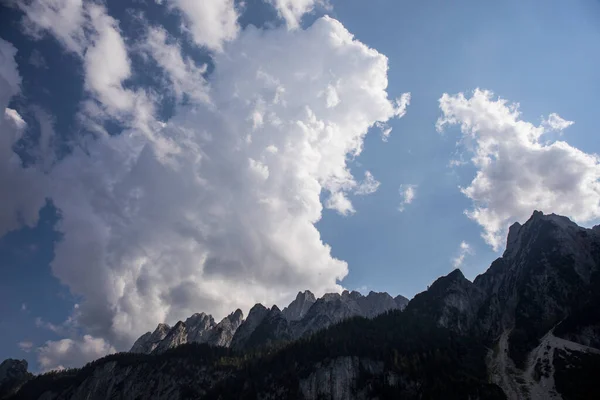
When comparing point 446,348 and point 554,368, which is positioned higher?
point 446,348

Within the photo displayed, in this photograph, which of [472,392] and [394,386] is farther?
[394,386]

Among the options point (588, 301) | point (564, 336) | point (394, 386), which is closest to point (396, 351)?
point (394, 386)

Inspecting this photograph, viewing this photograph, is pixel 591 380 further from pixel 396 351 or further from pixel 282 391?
pixel 282 391

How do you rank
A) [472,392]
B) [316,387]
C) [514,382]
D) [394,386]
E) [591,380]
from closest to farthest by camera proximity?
1. [591,380]
2. [472,392]
3. [514,382]
4. [394,386]
5. [316,387]

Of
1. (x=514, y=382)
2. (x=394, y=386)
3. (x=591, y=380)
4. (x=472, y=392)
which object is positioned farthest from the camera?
(x=394, y=386)

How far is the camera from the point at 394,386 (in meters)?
173

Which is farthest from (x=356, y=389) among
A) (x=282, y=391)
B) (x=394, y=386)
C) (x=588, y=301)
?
(x=588, y=301)

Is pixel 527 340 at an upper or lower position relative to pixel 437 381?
upper

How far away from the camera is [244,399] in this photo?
648 ft

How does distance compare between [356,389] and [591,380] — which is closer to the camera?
[591,380]

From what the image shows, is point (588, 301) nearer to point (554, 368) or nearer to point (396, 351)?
point (554, 368)

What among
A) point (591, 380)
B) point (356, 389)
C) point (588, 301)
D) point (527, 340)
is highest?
point (588, 301)

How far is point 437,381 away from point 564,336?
68276 millimetres

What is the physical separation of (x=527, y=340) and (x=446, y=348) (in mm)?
40769
